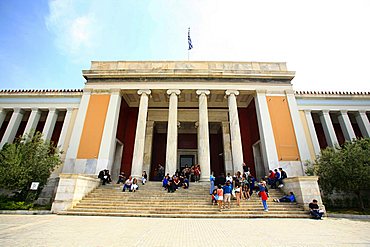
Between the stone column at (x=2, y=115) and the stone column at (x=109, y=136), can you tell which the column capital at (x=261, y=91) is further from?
the stone column at (x=2, y=115)

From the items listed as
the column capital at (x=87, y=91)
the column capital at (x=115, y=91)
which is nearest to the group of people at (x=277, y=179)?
the column capital at (x=115, y=91)

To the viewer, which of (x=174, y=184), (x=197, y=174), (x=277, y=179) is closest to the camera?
(x=174, y=184)

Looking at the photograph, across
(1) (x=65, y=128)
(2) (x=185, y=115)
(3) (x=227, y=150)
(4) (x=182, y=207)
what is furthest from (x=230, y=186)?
(1) (x=65, y=128)

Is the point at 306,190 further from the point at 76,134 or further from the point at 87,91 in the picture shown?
the point at 87,91

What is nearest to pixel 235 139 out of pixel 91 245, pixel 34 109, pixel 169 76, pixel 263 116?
pixel 263 116

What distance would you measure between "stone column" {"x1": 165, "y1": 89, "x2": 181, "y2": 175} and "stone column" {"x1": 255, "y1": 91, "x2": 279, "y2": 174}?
7.18 m

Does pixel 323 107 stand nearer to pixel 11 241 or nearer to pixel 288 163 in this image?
pixel 288 163

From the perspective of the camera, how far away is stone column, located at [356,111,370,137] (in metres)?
16.8

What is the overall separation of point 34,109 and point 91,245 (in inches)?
757

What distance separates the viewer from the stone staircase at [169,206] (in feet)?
27.7

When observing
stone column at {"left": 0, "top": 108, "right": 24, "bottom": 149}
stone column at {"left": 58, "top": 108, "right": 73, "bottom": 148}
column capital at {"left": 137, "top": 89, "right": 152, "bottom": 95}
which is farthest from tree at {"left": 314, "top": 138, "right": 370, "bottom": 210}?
stone column at {"left": 0, "top": 108, "right": 24, "bottom": 149}

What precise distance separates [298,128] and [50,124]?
21.9m

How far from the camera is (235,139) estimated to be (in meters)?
14.9

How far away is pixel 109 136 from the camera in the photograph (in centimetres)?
1522
